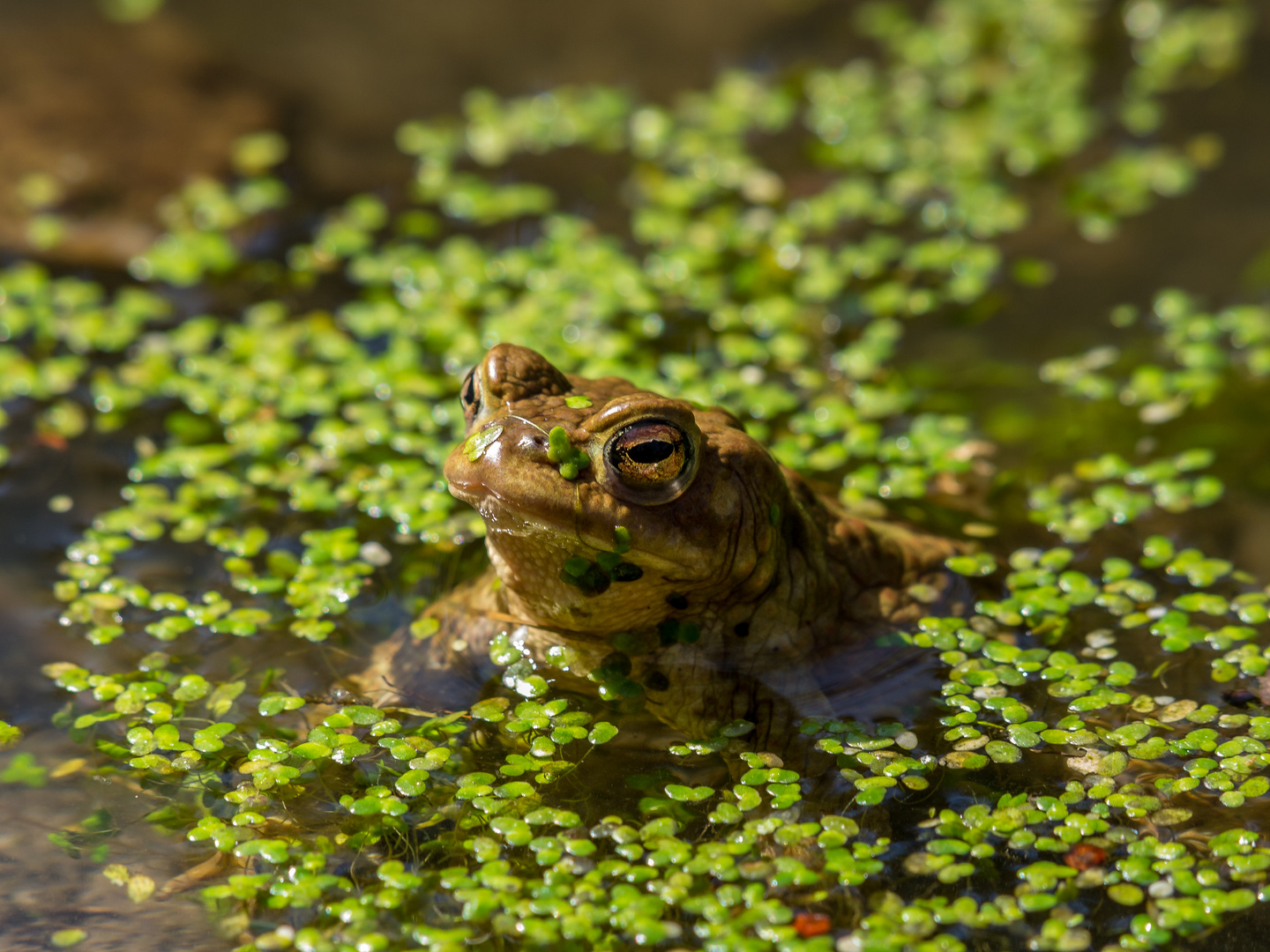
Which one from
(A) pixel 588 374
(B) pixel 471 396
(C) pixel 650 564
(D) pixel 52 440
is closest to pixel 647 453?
(C) pixel 650 564

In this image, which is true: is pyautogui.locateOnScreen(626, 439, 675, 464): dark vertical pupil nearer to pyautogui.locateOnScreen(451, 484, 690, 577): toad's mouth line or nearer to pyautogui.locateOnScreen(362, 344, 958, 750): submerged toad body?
pyautogui.locateOnScreen(362, 344, 958, 750): submerged toad body

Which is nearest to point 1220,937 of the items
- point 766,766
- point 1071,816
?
point 1071,816

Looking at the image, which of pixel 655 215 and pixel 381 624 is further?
pixel 655 215

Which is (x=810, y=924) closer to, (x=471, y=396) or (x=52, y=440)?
(x=471, y=396)

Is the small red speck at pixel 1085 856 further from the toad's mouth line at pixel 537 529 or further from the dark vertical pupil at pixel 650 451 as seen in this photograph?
the dark vertical pupil at pixel 650 451

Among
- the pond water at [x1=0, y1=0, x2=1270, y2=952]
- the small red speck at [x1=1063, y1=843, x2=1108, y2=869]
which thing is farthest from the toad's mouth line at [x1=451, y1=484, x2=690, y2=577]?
the small red speck at [x1=1063, y1=843, x2=1108, y2=869]

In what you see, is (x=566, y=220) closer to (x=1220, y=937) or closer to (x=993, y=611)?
(x=993, y=611)
